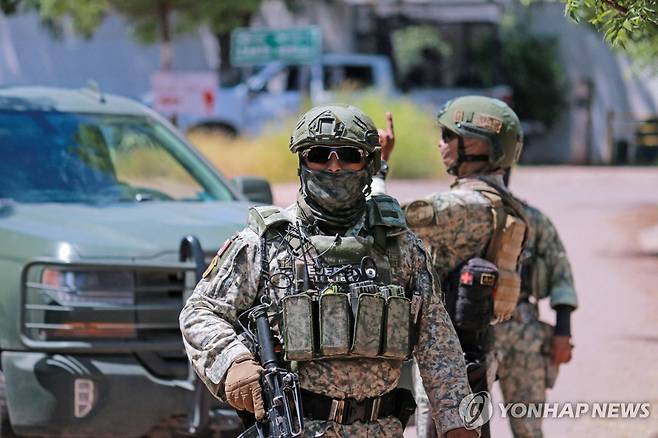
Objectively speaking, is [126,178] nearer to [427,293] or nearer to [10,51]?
[427,293]

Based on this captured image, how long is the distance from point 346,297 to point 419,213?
4.39 ft

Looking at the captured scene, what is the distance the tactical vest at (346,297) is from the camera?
3.57 metres

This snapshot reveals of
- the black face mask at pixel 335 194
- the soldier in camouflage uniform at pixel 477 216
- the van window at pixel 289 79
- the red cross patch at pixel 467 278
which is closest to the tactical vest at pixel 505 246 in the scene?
the soldier in camouflage uniform at pixel 477 216

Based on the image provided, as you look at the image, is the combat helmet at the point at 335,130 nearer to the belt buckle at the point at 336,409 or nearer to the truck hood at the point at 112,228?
the belt buckle at the point at 336,409

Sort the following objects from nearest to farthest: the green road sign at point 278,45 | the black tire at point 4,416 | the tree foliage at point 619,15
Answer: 1. the tree foliage at point 619,15
2. the black tire at point 4,416
3. the green road sign at point 278,45

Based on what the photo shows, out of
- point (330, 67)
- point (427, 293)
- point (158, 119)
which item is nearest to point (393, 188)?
point (330, 67)

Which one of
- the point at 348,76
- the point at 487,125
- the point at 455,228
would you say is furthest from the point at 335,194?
the point at 348,76

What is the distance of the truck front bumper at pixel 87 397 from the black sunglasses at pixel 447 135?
150 cm

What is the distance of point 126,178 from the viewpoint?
6816mm

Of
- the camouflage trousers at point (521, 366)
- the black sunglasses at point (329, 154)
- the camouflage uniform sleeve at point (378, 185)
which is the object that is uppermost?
the black sunglasses at point (329, 154)

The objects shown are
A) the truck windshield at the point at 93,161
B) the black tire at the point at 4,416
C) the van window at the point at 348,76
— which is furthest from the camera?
the van window at the point at 348,76

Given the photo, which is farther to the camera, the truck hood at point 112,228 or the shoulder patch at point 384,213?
Answer: the truck hood at point 112,228

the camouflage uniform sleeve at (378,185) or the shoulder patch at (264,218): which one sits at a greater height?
the shoulder patch at (264,218)

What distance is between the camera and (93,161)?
21.9 ft
